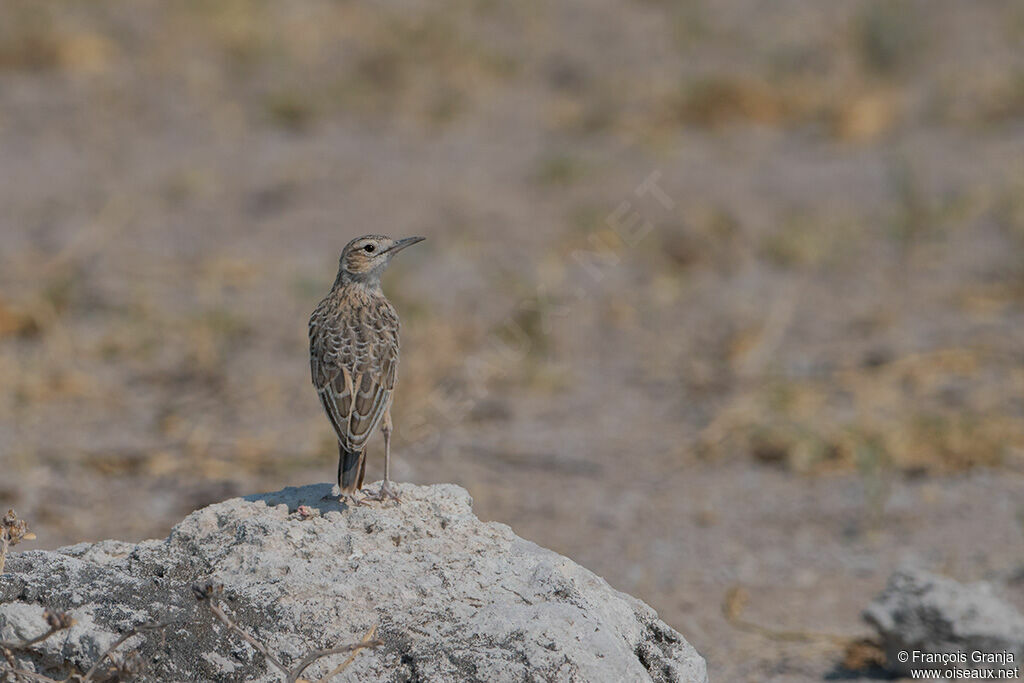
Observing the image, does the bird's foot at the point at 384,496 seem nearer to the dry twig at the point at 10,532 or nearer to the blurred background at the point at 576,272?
the dry twig at the point at 10,532

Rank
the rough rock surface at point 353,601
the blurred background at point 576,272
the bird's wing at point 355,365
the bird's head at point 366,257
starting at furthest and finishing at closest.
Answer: the blurred background at point 576,272
the bird's head at point 366,257
the bird's wing at point 355,365
the rough rock surface at point 353,601

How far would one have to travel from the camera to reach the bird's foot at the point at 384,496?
4.09 meters

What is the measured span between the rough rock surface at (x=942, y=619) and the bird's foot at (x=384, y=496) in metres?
2.56

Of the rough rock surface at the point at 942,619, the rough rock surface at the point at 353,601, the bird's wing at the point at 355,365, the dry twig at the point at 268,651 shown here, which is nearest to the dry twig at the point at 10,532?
the rough rock surface at the point at 353,601

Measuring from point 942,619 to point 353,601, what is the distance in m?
2.96

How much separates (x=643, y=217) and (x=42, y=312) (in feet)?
17.5

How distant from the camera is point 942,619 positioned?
18.7 ft

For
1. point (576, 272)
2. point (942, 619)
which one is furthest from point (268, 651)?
point (576, 272)

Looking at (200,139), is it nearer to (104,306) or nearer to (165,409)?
(104,306)

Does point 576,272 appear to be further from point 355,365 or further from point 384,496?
point 384,496

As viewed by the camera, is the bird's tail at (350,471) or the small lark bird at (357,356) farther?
the small lark bird at (357,356)

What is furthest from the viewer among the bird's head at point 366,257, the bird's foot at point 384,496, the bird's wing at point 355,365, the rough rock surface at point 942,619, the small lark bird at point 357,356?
the rough rock surface at point 942,619

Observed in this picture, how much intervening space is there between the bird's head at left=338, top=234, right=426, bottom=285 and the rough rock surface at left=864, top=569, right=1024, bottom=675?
96.9 inches

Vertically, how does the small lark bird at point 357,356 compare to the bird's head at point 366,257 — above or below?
below
